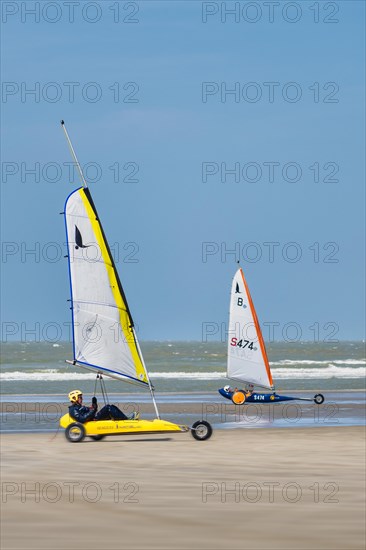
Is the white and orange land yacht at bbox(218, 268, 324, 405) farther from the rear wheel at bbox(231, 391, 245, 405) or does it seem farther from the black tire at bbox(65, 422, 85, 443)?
the black tire at bbox(65, 422, 85, 443)

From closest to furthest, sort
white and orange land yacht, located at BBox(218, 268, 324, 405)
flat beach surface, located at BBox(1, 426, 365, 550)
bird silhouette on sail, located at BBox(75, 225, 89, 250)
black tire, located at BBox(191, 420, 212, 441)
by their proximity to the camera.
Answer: flat beach surface, located at BBox(1, 426, 365, 550), black tire, located at BBox(191, 420, 212, 441), bird silhouette on sail, located at BBox(75, 225, 89, 250), white and orange land yacht, located at BBox(218, 268, 324, 405)

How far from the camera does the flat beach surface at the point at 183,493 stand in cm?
1498

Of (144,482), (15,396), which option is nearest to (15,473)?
(144,482)

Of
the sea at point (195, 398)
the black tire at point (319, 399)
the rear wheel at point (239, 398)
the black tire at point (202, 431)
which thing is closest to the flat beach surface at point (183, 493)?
the black tire at point (202, 431)

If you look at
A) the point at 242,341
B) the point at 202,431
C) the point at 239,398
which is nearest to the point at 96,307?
the point at 202,431

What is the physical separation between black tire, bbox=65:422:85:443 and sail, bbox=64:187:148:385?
66.2 inches

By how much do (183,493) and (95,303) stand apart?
1104 centimetres

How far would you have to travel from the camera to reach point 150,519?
1642 cm

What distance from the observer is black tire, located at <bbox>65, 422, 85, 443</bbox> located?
28.5 metres

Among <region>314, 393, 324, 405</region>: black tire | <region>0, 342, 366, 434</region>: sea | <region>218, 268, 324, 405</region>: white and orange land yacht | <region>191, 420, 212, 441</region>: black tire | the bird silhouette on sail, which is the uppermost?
the bird silhouette on sail

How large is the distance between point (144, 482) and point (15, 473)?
2.99m

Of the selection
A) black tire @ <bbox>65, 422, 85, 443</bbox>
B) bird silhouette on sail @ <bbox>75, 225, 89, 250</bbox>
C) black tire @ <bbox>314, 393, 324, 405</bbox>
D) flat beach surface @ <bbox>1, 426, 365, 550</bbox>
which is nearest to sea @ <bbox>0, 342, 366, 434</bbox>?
black tire @ <bbox>314, 393, 324, 405</bbox>

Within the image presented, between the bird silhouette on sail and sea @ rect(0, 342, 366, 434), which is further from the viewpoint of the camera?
sea @ rect(0, 342, 366, 434)

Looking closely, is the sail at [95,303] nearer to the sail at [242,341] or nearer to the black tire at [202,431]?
the black tire at [202,431]
